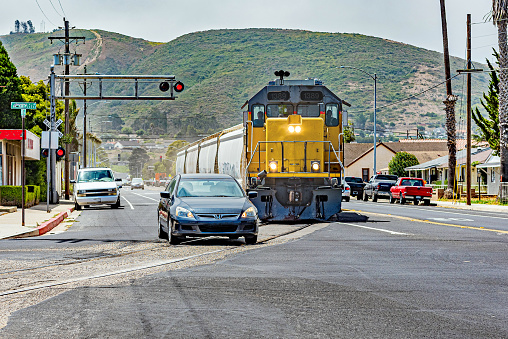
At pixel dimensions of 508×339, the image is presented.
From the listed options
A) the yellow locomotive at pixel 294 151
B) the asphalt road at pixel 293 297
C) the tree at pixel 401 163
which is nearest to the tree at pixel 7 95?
the yellow locomotive at pixel 294 151

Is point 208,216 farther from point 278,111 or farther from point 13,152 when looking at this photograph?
point 13,152

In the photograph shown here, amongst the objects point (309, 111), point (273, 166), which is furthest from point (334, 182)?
point (309, 111)

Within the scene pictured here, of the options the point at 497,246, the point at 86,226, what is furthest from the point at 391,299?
the point at 86,226

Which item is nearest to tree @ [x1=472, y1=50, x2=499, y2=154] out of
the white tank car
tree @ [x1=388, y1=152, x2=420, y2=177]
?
the white tank car

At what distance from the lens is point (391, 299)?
9.37 metres

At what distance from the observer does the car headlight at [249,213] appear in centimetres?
1617

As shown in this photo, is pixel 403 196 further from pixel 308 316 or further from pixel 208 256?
pixel 308 316

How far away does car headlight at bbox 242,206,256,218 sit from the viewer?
16172 millimetres

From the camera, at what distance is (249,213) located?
1628 centimetres

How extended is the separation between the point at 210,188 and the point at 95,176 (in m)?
22.6

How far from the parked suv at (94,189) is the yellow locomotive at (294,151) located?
49.7ft

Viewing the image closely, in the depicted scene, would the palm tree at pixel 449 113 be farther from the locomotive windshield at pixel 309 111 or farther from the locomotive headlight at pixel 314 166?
the locomotive headlight at pixel 314 166

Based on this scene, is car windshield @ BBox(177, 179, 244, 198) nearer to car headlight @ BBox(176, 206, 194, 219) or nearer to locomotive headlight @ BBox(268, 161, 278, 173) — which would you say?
car headlight @ BBox(176, 206, 194, 219)

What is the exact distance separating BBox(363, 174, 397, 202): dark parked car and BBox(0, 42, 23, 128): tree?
25079 millimetres
